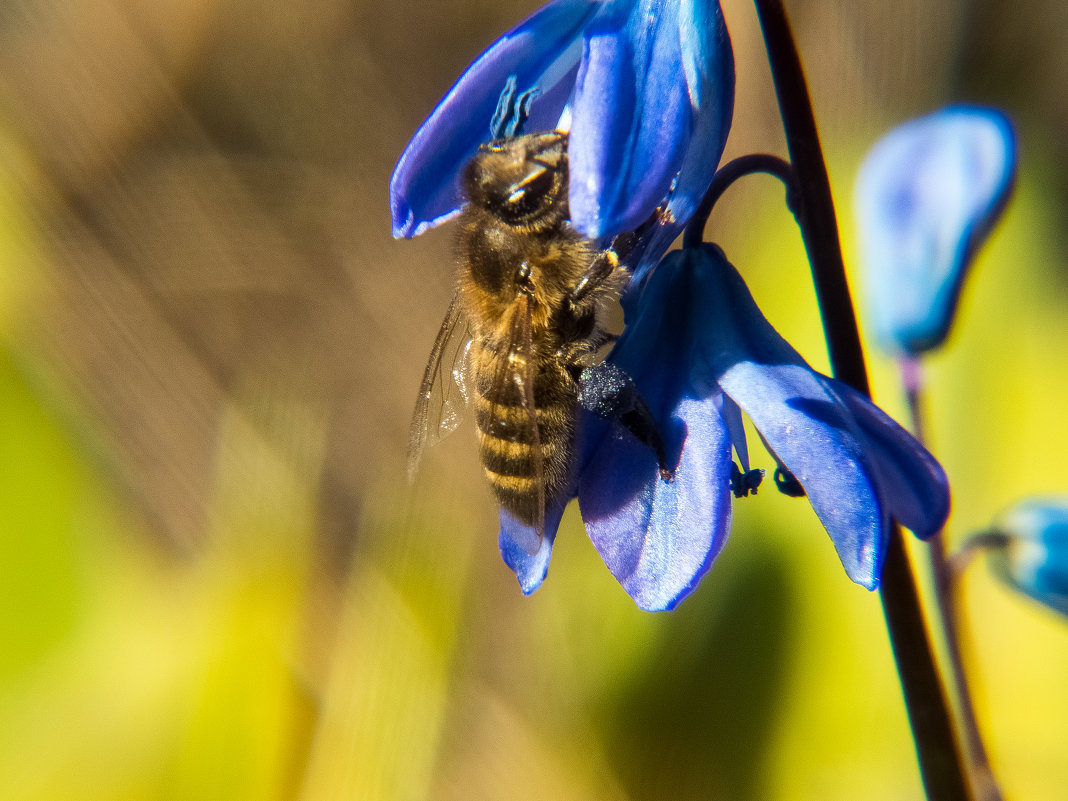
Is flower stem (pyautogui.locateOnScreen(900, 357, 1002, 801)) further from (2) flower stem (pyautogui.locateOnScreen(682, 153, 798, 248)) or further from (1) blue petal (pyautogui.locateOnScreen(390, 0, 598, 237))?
Result: (1) blue petal (pyautogui.locateOnScreen(390, 0, 598, 237))

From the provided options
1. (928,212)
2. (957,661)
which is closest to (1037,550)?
(957,661)

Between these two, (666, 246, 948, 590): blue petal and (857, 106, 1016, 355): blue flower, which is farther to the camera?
(857, 106, 1016, 355): blue flower

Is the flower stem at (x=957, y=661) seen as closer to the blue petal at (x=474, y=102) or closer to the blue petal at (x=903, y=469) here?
the blue petal at (x=903, y=469)

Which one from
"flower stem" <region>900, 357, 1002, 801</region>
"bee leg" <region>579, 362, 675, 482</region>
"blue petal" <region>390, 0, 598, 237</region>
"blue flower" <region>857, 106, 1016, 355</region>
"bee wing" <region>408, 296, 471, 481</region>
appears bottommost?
"flower stem" <region>900, 357, 1002, 801</region>

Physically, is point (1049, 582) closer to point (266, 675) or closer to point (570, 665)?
point (570, 665)

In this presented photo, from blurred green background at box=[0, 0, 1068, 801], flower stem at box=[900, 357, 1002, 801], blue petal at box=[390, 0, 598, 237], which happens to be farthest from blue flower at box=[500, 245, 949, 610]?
blurred green background at box=[0, 0, 1068, 801]

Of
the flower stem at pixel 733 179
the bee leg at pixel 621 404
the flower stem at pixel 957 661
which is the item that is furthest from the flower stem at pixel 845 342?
the flower stem at pixel 957 661

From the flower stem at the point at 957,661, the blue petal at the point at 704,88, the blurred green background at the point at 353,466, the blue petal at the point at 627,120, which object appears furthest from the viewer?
the blurred green background at the point at 353,466

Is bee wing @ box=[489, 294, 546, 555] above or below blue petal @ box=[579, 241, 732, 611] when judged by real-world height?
above
